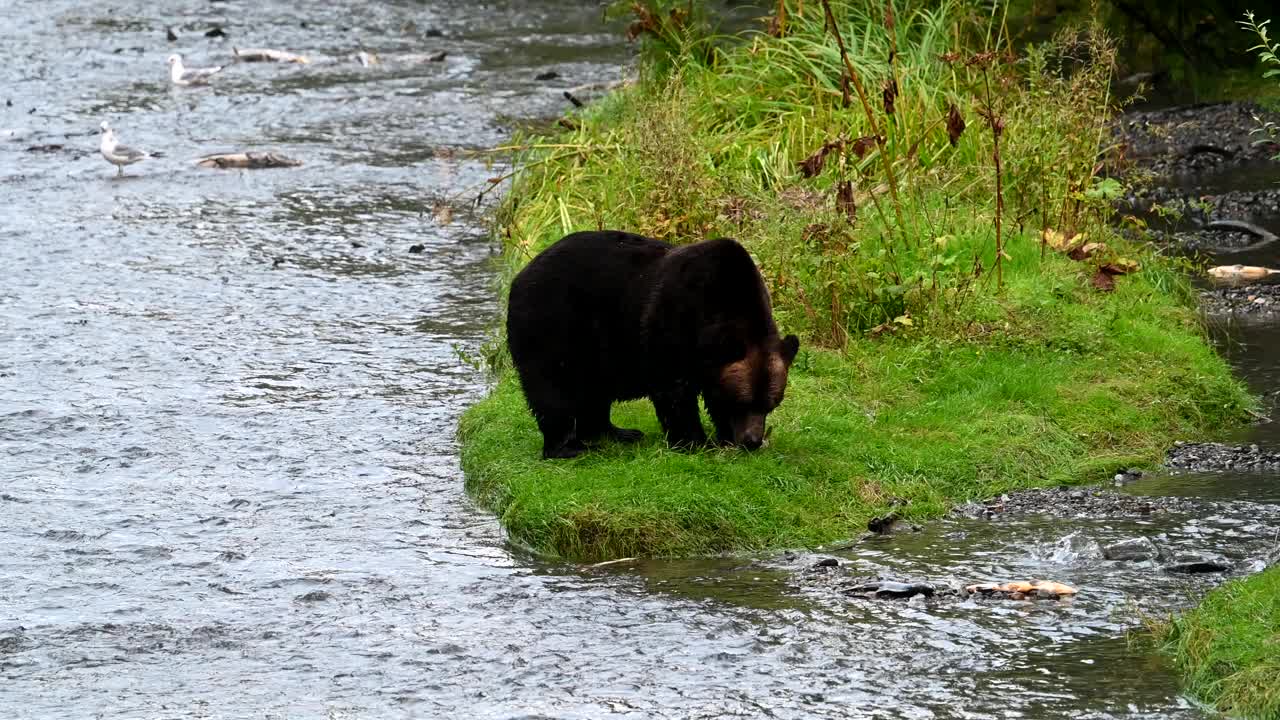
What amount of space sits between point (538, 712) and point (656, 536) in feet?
5.32

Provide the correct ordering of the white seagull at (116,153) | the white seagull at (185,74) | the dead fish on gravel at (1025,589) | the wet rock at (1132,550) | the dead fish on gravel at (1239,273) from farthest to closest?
the white seagull at (185,74), the white seagull at (116,153), the dead fish on gravel at (1239,273), the wet rock at (1132,550), the dead fish on gravel at (1025,589)

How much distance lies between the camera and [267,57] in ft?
71.2

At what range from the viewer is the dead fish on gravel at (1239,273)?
38.4ft

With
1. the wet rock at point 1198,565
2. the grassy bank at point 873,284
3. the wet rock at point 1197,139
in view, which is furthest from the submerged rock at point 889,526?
the wet rock at point 1197,139

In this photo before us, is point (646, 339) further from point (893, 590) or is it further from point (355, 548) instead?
point (893, 590)

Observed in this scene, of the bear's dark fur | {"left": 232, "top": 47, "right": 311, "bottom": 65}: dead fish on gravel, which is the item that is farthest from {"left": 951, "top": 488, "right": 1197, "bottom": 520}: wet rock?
{"left": 232, "top": 47, "right": 311, "bottom": 65}: dead fish on gravel

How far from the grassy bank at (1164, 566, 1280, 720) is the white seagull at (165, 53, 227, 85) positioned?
16.1 meters

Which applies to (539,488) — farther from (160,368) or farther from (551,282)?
(160,368)

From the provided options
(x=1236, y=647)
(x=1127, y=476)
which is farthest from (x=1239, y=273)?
(x=1236, y=647)

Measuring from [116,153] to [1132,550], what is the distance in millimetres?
11491

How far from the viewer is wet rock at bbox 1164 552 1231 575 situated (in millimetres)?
7039

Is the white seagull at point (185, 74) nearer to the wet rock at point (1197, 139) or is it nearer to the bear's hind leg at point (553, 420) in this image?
the wet rock at point (1197, 139)

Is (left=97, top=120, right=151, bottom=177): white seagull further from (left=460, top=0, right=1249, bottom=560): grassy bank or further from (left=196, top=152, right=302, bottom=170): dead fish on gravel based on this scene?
(left=460, top=0, right=1249, bottom=560): grassy bank

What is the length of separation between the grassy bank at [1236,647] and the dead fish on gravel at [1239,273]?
5505mm
